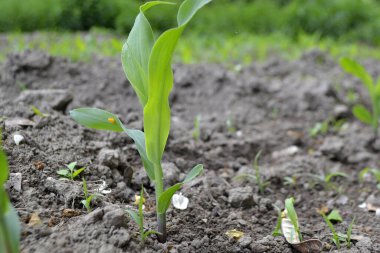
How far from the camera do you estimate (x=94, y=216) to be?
1.54 meters

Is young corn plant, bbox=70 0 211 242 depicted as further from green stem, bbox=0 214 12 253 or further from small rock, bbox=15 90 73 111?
small rock, bbox=15 90 73 111

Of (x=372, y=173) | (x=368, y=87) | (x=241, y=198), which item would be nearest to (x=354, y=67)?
(x=368, y=87)

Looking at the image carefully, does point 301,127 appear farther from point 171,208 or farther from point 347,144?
point 171,208

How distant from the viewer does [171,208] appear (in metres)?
1.90

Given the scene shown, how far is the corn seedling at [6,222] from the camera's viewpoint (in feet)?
4.04

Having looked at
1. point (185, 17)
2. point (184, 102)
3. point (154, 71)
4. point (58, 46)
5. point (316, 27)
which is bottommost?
point (316, 27)

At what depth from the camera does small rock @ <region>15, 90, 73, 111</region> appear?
2539 millimetres

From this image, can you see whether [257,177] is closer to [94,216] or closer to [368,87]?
[94,216]

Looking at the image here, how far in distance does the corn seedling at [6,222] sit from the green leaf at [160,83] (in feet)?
1.50

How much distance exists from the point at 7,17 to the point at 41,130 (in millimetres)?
3841

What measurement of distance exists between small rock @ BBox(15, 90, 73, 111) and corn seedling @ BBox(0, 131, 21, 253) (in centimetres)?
126

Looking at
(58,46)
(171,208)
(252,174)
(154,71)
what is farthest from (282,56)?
(154,71)

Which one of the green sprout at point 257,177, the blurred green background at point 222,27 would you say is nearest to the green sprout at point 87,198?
the green sprout at point 257,177

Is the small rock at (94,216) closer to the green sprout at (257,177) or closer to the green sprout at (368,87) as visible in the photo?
the green sprout at (257,177)
